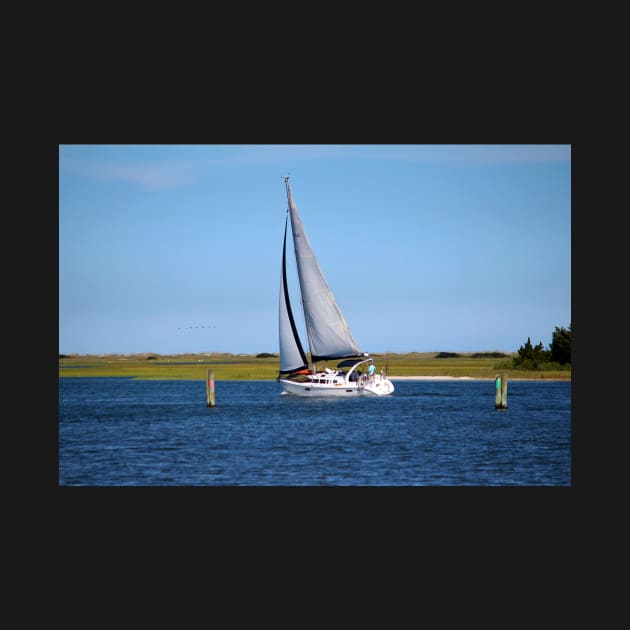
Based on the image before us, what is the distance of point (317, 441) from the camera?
1475 inches

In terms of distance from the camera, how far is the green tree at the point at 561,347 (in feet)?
214

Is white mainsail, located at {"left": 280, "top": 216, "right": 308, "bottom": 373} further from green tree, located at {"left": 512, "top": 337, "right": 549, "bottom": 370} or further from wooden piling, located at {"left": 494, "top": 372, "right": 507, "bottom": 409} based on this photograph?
green tree, located at {"left": 512, "top": 337, "right": 549, "bottom": 370}

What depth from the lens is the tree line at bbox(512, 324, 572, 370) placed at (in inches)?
2707

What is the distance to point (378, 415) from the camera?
48031 millimetres

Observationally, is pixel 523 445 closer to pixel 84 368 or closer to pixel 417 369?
pixel 417 369

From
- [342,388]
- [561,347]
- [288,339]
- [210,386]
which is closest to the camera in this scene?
[210,386]

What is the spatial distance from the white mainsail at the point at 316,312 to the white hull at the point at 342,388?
1888mm

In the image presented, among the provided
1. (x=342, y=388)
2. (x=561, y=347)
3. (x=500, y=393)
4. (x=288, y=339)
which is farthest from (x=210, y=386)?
(x=561, y=347)

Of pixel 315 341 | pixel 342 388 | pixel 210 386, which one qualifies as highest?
pixel 315 341

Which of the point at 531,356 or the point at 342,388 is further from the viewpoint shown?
the point at 531,356

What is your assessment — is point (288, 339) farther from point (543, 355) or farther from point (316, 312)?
point (543, 355)

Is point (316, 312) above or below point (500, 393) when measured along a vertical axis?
above

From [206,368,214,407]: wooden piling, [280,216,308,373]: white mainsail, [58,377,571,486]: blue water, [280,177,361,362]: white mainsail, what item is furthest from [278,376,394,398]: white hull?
[206,368,214,407]: wooden piling

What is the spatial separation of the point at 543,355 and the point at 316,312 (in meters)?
27.1
